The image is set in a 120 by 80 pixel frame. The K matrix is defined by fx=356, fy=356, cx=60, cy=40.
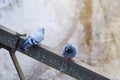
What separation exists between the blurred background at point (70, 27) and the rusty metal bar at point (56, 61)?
1033 mm

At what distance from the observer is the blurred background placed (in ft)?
11.6

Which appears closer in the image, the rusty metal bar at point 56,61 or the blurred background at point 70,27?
the rusty metal bar at point 56,61

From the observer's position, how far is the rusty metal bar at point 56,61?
2.34m

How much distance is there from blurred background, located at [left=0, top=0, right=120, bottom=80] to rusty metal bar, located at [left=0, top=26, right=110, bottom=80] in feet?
3.39

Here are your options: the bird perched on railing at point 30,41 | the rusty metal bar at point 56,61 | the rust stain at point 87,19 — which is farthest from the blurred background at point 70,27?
the bird perched on railing at point 30,41

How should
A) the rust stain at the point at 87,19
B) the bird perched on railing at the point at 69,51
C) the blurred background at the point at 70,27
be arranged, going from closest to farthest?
the bird perched on railing at the point at 69,51 → the blurred background at the point at 70,27 → the rust stain at the point at 87,19

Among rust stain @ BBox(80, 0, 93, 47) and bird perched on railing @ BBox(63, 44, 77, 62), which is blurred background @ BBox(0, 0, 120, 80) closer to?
rust stain @ BBox(80, 0, 93, 47)

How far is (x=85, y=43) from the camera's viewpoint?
3.63 metres

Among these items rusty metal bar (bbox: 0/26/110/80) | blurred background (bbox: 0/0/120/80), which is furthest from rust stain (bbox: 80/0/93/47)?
rusty metal bar (bbox: 0/26/110/80)

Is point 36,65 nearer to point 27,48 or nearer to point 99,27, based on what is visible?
point 99,27

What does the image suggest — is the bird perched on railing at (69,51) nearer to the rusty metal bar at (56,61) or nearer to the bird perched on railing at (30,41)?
the rusty metal bar at (56,61)

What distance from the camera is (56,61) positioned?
7.92ft

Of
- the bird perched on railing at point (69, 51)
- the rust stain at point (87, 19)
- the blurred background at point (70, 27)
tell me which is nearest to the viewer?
the bird perched on railing at point (69, 51)

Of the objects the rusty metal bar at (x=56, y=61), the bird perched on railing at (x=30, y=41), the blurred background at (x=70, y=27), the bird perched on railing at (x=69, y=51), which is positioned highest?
the bird perched on railing at (x=30, y=41)
